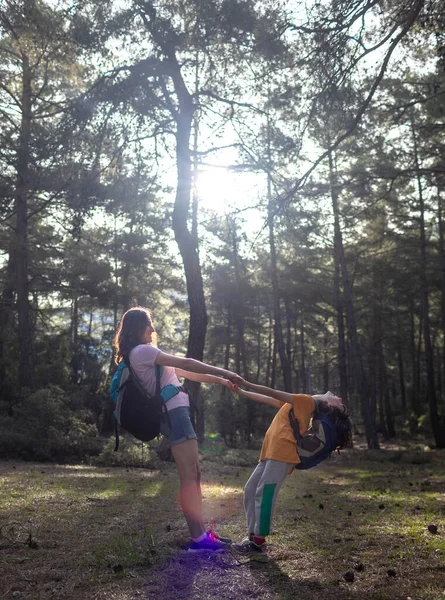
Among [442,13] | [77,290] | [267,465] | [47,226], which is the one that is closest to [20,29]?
[442,13]

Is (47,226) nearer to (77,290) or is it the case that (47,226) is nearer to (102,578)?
(77,290)

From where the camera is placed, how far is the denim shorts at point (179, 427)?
4.17m

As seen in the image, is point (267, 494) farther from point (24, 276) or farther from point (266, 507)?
point (24, 276)

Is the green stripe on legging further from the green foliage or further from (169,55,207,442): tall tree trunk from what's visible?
the green foliage

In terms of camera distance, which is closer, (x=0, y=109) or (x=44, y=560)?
(x=44, y=560)

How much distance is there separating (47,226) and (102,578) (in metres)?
20.9

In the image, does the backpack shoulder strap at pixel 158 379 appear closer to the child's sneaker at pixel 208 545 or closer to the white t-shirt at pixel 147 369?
the white t-shirt at pixel 147 369

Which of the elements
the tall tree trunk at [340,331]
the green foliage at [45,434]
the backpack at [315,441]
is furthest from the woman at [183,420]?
the tall tree trunk at [340,331]

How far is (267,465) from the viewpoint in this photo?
4.20 m

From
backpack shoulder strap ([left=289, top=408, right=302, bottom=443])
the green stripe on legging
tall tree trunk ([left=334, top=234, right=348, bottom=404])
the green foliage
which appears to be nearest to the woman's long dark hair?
backpack shoulder strap ([left=289, top=408, right=302, bottom=443])

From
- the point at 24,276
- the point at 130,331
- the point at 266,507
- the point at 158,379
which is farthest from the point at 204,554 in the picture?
the point at 24,276

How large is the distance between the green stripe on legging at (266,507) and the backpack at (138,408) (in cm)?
90

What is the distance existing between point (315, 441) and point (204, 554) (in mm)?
1155

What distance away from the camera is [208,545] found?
13.5ft
